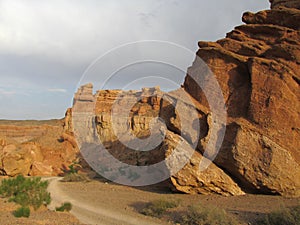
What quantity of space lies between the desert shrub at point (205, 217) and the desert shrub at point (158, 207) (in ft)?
4.04

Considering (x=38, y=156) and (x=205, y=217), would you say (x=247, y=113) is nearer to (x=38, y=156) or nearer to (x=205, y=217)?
(x=205, y=217)

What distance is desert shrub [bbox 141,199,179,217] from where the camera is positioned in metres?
11.3

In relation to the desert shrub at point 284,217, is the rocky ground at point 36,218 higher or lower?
lower

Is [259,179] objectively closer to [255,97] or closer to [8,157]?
[255,97]

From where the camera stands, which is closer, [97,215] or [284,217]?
[284,217]

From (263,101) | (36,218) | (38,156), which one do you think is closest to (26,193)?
(36,218)

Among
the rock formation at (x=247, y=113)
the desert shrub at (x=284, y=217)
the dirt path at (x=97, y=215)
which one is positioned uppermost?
the rock formation at (x=247, y=113)

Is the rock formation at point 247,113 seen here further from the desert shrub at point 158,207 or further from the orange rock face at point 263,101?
the desert shrub at point 158,207

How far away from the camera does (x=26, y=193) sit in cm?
1344

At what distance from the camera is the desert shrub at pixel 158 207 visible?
11.3m

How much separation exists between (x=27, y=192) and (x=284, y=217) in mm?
10209

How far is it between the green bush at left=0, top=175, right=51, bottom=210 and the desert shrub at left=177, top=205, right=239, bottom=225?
5.62 metres

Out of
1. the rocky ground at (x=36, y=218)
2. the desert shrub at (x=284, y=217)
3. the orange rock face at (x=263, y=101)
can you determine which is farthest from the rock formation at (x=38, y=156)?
the desert shrub at (x=284, y=217)

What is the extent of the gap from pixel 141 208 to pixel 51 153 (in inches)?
871
